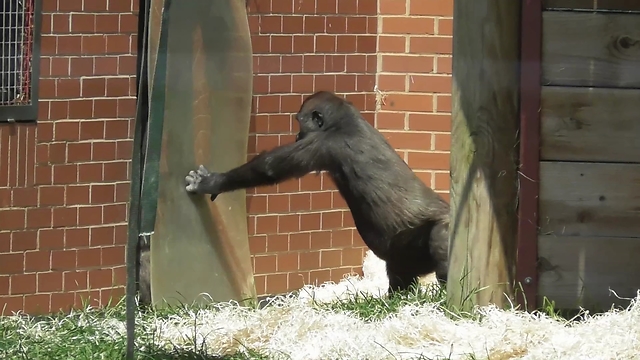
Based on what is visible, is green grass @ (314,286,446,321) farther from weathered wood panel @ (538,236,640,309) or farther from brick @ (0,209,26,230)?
brick @ (0,209,26,230)

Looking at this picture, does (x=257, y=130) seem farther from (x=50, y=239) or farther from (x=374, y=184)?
(x=50, y=239)

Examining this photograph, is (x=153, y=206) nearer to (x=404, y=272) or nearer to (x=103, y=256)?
(x=103, y=256)

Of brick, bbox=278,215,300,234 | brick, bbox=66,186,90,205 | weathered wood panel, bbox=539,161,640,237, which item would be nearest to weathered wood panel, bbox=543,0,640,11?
weathered wood panel, bbox=539,161,640,237

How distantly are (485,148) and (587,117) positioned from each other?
58 cm

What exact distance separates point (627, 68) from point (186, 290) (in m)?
3.13

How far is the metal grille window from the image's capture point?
21.1 feet

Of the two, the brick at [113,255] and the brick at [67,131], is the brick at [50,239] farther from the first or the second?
the brick at [67,131]

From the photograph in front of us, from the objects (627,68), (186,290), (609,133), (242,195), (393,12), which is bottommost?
(186,290)

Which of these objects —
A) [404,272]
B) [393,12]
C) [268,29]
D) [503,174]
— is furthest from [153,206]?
[393,12]

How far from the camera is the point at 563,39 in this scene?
529 cm

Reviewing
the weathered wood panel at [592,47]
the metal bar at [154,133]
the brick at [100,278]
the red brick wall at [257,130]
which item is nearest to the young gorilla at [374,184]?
the red brick wall at [257,130]

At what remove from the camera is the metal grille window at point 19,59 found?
6.44m

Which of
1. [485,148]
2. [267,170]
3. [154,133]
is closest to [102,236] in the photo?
[267,170]

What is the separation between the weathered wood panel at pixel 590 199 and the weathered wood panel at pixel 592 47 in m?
0.48
